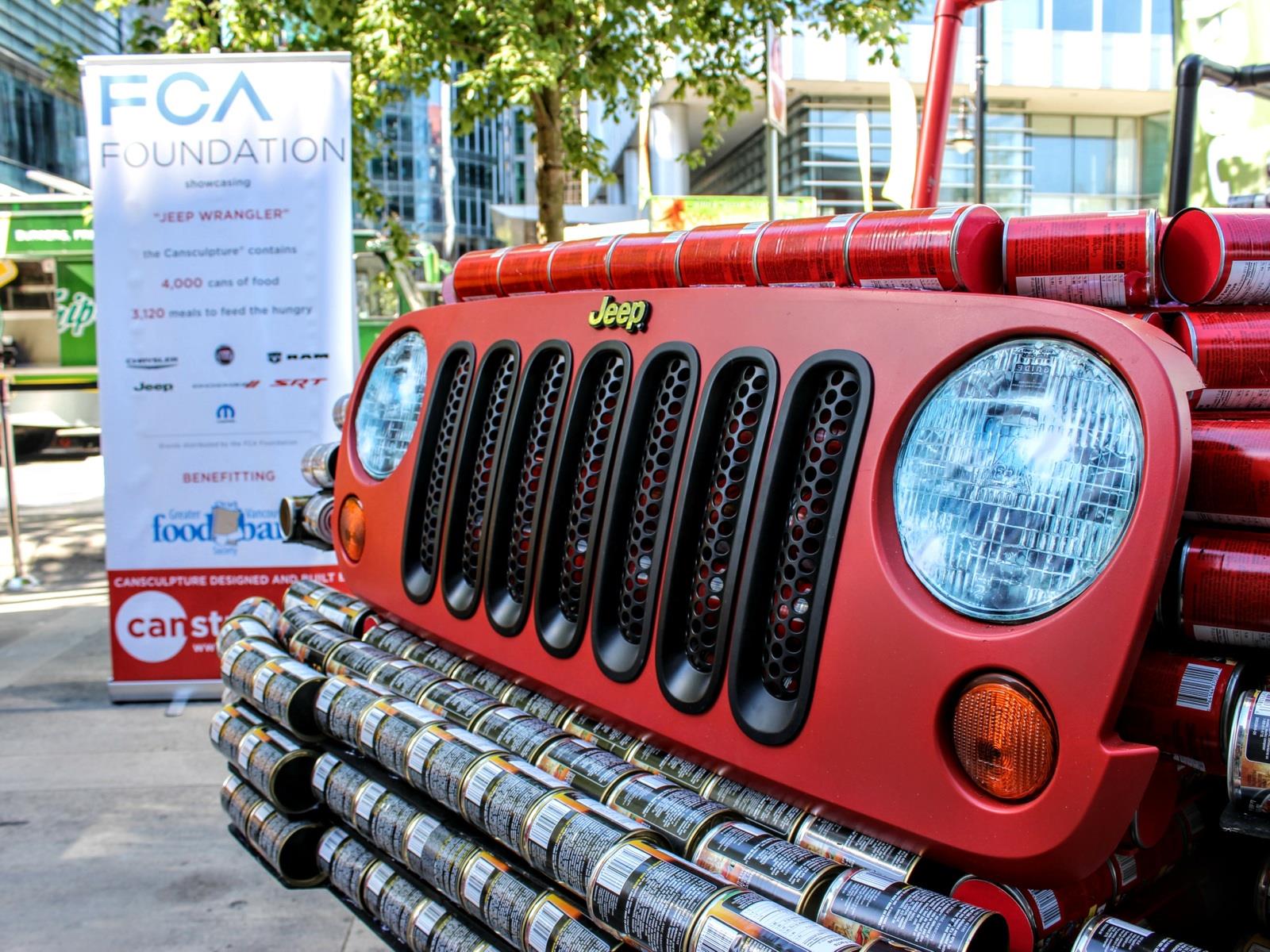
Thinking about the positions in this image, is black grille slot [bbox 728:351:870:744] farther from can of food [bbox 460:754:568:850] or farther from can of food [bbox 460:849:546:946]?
can of food [bbox 460:849:546:946]

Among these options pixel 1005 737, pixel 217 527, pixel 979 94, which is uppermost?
pixel 979 94

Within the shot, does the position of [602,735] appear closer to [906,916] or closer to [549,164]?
[906,916]

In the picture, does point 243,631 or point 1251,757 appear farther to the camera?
point 243,631

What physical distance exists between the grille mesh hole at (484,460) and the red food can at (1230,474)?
1426mm

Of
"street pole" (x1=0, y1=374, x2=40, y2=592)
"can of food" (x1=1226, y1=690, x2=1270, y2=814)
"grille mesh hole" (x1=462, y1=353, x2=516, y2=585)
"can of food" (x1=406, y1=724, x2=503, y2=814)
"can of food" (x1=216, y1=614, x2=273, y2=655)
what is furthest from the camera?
"street pole" (x1=0, y1=374, x2=40, y2=592)

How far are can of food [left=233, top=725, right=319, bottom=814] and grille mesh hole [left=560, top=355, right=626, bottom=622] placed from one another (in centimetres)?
77

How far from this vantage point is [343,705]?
2.44m

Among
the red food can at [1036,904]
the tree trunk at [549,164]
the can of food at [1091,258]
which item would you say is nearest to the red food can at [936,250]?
the can of food at [1091,258]

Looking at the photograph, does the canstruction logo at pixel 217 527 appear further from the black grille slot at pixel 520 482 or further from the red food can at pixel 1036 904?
the red food can at pixel 1036 904

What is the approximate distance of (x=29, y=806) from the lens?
4.23 metres

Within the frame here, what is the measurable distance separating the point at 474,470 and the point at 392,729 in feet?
2.03

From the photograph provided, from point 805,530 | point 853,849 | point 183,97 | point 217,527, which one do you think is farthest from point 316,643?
point 183,97

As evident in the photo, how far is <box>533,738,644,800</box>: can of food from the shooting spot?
1972 mm

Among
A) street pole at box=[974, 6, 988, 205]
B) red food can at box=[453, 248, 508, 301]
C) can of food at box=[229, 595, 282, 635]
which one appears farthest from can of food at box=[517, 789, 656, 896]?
street pole at box=[974, 6, 988, 205]
